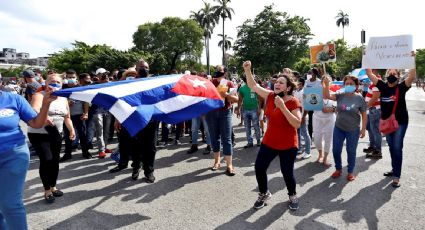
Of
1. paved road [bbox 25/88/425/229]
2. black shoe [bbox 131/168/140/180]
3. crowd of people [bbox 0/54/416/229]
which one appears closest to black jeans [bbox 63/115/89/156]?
crowd of people [bbox 0/54/416/229]

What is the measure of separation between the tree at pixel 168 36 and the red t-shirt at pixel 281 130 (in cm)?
5512

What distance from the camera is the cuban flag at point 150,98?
410cm

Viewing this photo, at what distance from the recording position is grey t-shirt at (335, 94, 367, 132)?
5352mm

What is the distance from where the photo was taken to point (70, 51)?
3844 cm

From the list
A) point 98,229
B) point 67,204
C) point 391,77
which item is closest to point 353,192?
point 391,77

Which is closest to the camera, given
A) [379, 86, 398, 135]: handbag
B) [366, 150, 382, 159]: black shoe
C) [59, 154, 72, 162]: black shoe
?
[379, 86, 398, 135]: handbag

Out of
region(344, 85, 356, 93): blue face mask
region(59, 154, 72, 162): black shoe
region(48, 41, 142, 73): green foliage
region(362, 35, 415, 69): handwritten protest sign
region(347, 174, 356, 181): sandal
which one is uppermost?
region(48, 41, 142, 73): green foliage

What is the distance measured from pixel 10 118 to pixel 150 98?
6.35 ft

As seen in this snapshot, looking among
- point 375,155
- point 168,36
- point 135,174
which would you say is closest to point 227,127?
point 135,174

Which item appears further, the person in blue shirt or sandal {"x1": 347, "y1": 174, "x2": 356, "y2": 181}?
sandal {"x1": 347, "y1": 174, "x2": 356, "y2": 181}

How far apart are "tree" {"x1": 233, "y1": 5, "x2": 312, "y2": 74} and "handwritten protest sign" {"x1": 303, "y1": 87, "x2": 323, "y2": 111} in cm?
4004

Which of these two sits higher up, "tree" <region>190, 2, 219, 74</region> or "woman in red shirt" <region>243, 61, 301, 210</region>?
"tree" <region>190, 2, 219, 74</region>

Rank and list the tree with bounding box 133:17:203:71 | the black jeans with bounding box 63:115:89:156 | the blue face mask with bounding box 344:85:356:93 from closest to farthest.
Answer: the blue face mask with bounding box 344:85:356:93 < the black jeans with bounding box 63:115:89:156 < the tree with bounding box 133:17:203:71

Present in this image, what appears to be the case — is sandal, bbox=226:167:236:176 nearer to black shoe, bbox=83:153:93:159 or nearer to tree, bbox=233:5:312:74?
black shoe, bbox=83:153:93:159
